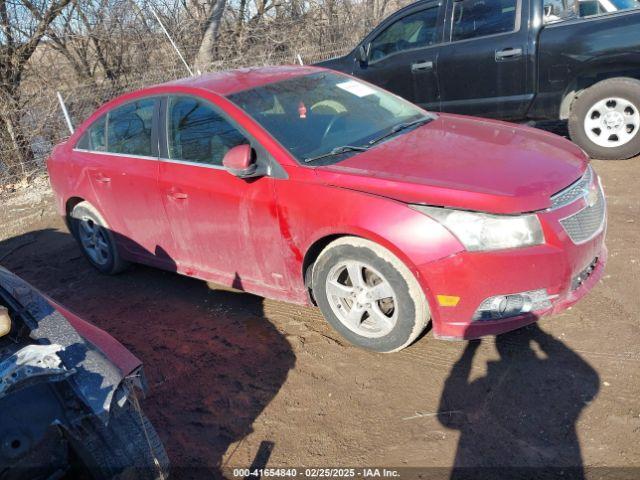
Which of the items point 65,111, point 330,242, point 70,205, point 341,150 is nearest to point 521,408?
point 330,242

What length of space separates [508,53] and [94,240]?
15.9ft

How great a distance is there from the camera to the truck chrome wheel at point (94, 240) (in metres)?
5.18

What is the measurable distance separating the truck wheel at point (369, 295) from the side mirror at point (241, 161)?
0.70 meters

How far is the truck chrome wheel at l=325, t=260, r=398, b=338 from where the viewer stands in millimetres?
3264

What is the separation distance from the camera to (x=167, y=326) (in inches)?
170

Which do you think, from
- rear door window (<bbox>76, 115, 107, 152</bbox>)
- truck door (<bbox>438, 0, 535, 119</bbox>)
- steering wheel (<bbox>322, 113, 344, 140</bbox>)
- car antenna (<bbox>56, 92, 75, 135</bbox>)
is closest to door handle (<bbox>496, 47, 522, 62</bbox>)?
truck door (<bbox>438, 0, 535, 119</bbox>)

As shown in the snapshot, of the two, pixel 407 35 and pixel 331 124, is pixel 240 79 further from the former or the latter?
pixel 407 35

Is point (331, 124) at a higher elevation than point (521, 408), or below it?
higher

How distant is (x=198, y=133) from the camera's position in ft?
13.2

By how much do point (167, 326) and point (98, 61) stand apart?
875 centimetres

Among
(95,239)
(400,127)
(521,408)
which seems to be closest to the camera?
(521,408)

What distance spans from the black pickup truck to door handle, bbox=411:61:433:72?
13 millimetres

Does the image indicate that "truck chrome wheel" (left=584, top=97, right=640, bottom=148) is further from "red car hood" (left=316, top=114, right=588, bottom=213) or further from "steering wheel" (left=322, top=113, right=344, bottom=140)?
"steering wheel" (left=322, top=113, right=344, bottom=140)

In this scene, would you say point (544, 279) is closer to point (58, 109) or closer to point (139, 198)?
point (139, 198)
